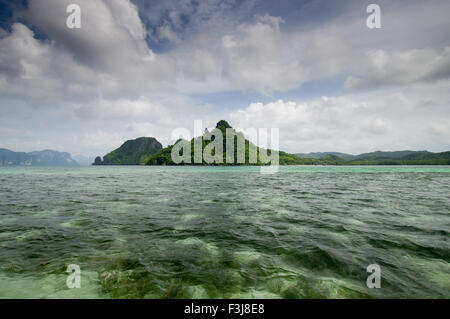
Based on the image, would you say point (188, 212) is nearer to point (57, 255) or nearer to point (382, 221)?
point (57, 255)

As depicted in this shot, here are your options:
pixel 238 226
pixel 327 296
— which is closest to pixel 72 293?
pixel 327 296

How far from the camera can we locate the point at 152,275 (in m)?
5.76

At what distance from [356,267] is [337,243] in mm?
1977

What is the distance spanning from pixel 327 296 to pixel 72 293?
6436 mm

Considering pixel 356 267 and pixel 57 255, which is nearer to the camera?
pixel 356 267

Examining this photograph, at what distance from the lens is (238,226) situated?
10867 millimetres

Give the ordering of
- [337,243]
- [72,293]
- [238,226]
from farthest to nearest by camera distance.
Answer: [238,226]
[337,243]
[72,293]

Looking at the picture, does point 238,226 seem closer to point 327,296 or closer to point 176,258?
point 176,258
